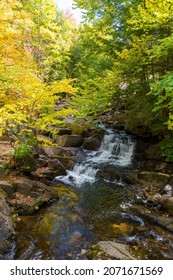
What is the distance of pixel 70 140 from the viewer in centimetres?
1459

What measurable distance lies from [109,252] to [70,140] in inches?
412

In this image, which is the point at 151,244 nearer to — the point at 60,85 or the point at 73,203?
the point at 73,203

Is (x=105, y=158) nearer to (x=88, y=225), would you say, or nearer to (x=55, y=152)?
(x=55, y=152)

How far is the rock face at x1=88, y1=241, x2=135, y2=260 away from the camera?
14.6ft

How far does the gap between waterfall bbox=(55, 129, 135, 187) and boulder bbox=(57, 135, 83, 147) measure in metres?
1.46

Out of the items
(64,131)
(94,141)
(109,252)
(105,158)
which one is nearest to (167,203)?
(109,252)

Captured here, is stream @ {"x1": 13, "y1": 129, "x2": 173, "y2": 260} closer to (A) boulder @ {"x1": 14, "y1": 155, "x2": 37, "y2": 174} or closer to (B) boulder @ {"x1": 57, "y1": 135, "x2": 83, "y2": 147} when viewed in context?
(A) boulder @ {"x1": 14, "y1": 155, "x2": 37, "y2": 174}

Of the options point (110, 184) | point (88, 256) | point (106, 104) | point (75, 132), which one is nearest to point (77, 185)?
point (110, 184)

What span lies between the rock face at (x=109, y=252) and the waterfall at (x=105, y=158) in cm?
490

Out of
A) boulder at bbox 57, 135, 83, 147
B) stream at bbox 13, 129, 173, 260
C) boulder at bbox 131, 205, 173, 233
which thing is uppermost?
boulder at bbox 57, 135, 83, 147

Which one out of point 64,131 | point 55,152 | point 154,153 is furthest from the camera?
point 64,131

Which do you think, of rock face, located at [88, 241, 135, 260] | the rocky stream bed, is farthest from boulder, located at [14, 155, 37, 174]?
rock face, located at [88, 241, 135, 260]
